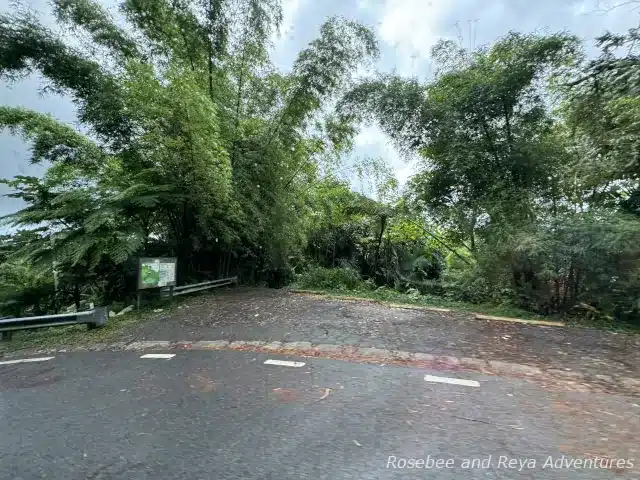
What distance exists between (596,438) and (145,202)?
6705 millimetres

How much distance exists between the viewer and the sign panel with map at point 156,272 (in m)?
6.84

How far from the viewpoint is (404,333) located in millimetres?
5078

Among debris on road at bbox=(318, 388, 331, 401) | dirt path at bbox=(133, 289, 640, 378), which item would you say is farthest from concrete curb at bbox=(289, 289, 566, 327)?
debris on road at bbox=(318, 388, 331, 401)

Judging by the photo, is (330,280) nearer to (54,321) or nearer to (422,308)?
(422,308)

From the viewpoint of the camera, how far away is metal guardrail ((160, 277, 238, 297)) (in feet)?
25.3

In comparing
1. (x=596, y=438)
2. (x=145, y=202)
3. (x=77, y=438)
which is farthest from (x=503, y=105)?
(x=77, y=438)

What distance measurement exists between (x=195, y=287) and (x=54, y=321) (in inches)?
110

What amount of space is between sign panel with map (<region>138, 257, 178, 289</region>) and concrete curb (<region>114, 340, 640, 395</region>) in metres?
1.90

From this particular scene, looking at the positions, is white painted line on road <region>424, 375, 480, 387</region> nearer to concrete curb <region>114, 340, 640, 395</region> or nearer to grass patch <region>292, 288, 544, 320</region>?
concrete curb <region>114, 340, 640, 395</region>

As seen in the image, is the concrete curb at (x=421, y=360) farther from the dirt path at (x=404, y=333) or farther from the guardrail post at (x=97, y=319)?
the guardrail post at (x=97, y=319)

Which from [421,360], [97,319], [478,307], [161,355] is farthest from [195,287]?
[421,360]

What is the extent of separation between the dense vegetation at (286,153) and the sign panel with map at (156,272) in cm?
37

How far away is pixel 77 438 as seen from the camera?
2.57 metres

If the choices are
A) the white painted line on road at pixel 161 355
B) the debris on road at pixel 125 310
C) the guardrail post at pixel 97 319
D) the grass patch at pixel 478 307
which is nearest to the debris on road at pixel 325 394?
the white painted line on road at pixel 161 355
